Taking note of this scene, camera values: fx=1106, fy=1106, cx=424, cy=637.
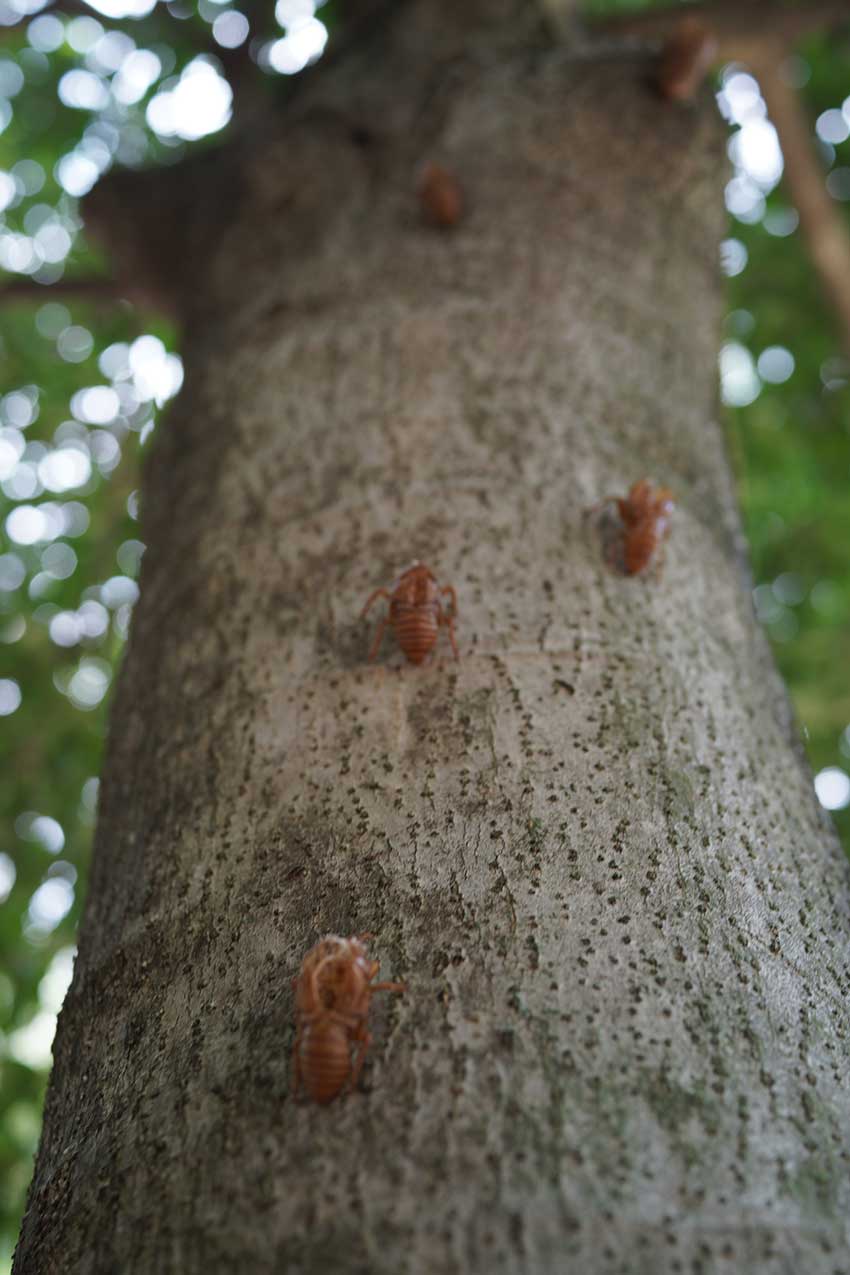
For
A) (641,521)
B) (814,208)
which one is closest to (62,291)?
(814,208)

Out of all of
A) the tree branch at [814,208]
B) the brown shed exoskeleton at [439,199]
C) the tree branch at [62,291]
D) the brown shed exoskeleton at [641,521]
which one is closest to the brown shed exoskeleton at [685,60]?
the brown shed exoskeleton at [439,199]

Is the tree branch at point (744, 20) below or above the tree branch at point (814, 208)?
above

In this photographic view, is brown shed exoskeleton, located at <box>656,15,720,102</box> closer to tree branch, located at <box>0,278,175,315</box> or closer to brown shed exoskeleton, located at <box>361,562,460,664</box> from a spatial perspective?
brown shed exoskeleton, located at <box>361,562,460,664</box>

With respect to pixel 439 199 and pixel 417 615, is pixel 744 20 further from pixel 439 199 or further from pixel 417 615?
pixel 417 615

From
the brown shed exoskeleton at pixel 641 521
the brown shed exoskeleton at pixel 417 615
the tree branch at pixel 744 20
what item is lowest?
the tree branch at pixel 744 20

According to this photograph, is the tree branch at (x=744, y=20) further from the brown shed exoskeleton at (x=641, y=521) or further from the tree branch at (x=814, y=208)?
the brown shed exoskeleton at (x=641, y=521)

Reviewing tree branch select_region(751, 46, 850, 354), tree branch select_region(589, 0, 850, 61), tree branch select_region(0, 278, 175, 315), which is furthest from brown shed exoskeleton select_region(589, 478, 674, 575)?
tree branch select_region(751, 46, 850, 354)

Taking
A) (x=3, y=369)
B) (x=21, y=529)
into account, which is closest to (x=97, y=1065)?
(x=21, y=529)

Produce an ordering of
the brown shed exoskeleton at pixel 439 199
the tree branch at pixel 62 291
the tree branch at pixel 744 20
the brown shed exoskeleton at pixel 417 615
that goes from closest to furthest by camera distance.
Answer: the brown shed exoskeleton at pixel 417 615, the brown shed exoskeleton at pixel 439 199, the tree branch at pixel 744 20, the tree branch at pixel 62 291
